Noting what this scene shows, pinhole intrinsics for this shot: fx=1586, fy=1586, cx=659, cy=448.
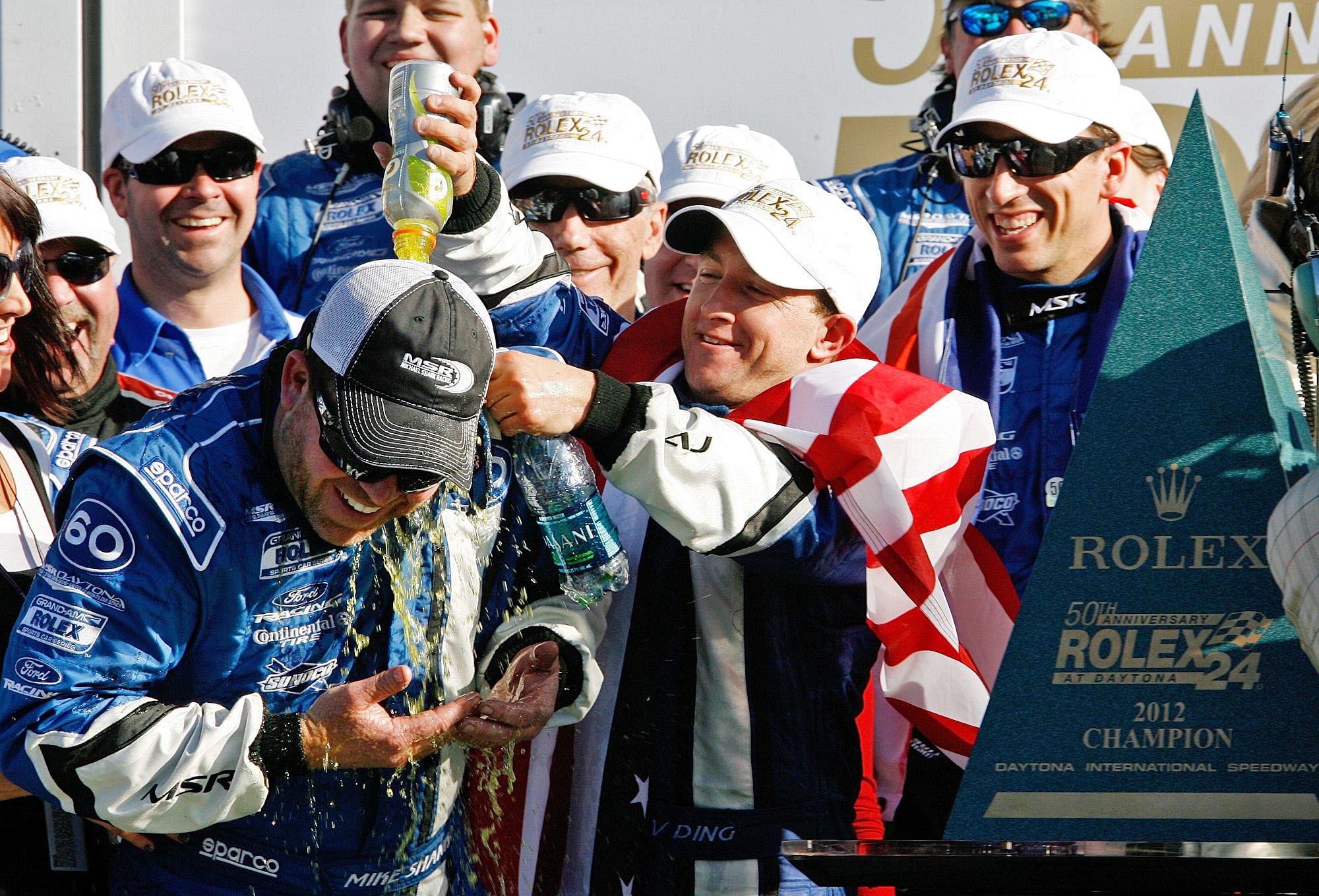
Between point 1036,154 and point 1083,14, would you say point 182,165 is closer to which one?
point 1036,154

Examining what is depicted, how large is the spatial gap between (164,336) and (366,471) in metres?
2.05

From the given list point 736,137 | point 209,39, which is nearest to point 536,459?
point 736,137

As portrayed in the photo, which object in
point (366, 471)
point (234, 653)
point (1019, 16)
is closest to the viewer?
point (366, 471)

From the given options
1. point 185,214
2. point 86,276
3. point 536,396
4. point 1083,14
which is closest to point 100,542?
point 536,396

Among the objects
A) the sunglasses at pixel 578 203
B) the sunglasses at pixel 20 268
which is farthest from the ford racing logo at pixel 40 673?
the sunglasses at pixel 578 203

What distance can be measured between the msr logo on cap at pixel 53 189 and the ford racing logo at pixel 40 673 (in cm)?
186

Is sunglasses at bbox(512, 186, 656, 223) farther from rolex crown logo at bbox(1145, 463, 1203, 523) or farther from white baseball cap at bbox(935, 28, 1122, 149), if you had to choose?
rolex crown logo at bbox(1145, 463, 1203, 523)

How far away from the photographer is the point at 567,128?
4.09m

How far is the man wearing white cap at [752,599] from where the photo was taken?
2.63 metres

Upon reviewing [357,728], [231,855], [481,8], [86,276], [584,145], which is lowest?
[231,855]

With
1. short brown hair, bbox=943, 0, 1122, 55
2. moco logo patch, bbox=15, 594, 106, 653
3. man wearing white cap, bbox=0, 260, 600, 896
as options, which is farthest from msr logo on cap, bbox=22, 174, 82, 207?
short brown hair, bbox=943, 0, 1122, 55

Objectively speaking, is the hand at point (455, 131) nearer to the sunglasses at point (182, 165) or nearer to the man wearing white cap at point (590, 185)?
the man wearing white cap at point (590, 185)

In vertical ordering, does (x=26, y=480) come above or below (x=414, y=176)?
below

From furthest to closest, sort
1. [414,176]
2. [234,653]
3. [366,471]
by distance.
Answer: [414,176], [234,653], [366,471]
